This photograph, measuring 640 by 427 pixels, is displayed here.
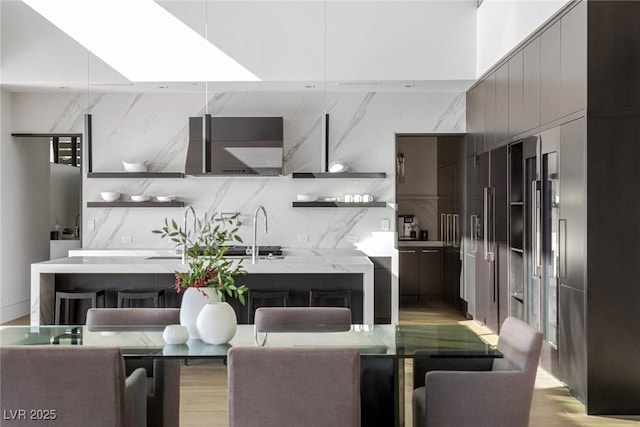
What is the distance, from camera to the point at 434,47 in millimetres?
6762

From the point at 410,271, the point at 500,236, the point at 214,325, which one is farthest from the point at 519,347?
the point at 410,271

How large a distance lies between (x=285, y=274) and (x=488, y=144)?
102 inches

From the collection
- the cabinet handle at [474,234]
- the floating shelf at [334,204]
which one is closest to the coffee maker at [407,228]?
the floating shelf at [334,204]

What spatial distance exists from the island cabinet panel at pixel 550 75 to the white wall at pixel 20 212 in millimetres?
5859

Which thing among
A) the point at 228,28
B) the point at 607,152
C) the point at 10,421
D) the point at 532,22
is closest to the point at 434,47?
the point at 532,22

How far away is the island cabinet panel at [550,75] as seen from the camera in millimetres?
4441

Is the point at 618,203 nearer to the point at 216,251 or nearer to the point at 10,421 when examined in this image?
the point at 216,251

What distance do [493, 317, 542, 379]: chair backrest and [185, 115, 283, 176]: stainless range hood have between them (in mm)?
4514

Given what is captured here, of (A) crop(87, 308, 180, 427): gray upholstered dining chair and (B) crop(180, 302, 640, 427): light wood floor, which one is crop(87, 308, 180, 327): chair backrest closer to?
(A) crop(87, 308, 180, 427): gray upholstered dining chair

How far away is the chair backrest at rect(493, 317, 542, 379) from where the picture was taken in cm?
249

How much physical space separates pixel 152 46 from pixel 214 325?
498 centimetres

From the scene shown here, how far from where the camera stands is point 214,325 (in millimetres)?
2594

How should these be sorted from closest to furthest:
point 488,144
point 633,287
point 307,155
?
point 633,287 < point 488,144 < point 307,155

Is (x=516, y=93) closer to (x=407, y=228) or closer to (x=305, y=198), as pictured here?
(x=305, y=198)
